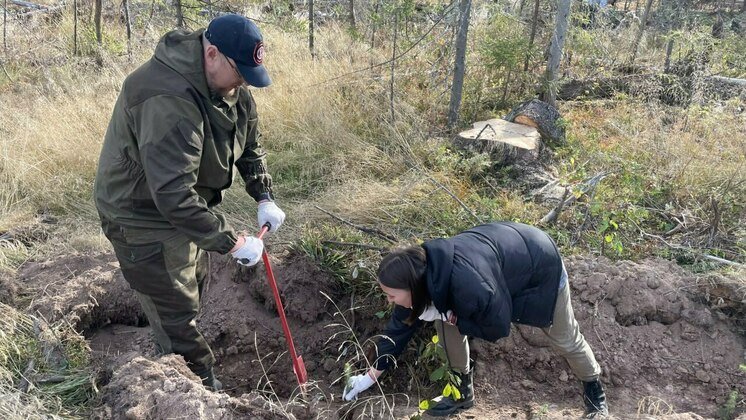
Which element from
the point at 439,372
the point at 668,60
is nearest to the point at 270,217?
the point at 439,372

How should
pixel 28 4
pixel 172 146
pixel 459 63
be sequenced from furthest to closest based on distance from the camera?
pixel 28 4 < pixel 459 63 < pixel 172 146

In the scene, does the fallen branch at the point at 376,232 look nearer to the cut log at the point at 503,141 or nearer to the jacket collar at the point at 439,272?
Result: the jacket collar at the point at 439,272

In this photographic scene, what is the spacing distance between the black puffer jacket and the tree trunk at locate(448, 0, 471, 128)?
A: 352cm

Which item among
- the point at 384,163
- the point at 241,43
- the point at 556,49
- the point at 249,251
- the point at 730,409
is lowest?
the point at 730,409

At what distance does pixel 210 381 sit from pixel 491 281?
1.75 m

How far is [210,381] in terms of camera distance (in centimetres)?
321

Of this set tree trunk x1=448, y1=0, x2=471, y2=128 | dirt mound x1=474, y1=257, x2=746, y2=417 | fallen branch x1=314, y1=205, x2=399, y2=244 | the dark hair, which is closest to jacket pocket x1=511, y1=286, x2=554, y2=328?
the dark hair

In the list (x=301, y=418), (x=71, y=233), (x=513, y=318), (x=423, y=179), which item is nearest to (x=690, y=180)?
(x=423, y=179)

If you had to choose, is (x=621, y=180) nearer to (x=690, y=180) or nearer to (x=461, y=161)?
(x=690, y=180)

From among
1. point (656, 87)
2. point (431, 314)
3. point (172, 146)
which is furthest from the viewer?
point (656, 87)

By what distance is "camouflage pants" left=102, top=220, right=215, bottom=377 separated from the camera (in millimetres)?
2783

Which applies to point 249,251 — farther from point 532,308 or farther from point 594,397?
point 594,397

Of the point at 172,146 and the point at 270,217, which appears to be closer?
the point at 172,146

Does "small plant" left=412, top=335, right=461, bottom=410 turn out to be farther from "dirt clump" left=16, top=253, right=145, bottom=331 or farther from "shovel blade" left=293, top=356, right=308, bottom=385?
"dirt clump" left=16, top=253, right=145, bottom=331
